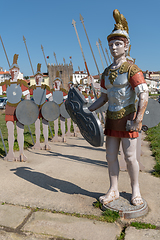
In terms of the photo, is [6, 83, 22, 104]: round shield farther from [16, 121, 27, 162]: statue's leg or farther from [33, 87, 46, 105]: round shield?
[33, 87, 46, 105]: round shield

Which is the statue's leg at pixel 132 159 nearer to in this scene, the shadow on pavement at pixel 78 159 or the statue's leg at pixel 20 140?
the shadow on pavement at pixel 78 159

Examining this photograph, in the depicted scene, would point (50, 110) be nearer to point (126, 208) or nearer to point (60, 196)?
point (60, 196)

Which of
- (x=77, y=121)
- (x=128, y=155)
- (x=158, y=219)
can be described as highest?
(x=77, y=121)

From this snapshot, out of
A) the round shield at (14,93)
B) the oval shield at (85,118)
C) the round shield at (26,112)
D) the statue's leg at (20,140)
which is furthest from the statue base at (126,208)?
the round shield at (14,93)

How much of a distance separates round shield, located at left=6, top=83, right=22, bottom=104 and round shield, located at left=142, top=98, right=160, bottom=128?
108 inches

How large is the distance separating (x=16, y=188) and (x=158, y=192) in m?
2.15

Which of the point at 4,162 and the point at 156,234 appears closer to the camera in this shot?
the point at 156,234

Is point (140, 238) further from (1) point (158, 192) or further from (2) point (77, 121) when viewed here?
(2) point (77, 121)

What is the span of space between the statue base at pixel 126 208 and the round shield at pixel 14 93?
Answer: 313cm

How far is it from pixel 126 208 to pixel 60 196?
0.99m

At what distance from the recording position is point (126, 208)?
2.57 m

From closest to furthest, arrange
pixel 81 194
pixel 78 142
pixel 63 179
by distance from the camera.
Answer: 1. pixel 81 194
2. pixel 63 179
3. pixel 78 142

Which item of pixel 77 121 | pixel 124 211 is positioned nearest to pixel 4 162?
pixel 77 121

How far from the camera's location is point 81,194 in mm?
3164
